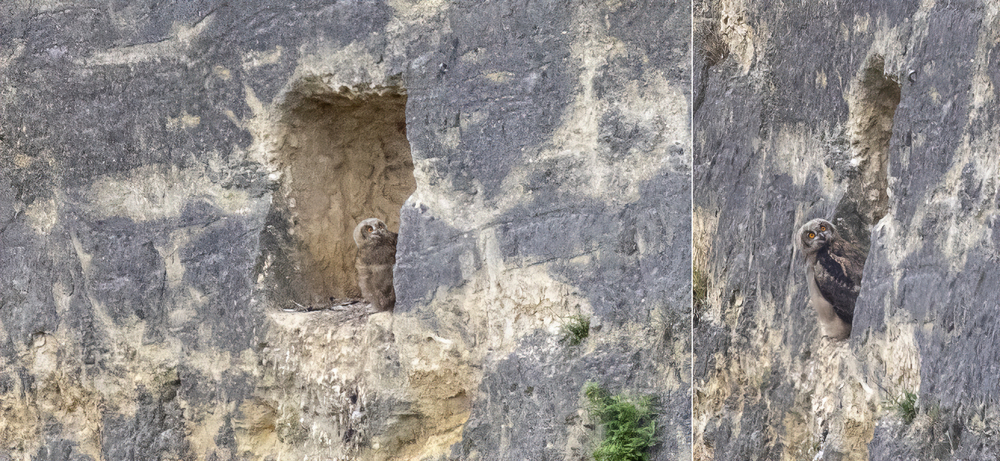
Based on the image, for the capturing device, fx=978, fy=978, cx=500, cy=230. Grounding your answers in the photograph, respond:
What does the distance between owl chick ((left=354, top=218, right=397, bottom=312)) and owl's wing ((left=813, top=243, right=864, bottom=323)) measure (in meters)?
2.53

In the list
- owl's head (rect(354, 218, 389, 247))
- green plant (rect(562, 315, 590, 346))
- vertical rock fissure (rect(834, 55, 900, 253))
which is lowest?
green plant (rect(562, 315, 590, 346))

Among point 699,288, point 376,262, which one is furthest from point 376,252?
point 699,288

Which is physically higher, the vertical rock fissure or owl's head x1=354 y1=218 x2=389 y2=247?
the vertical rock fissure

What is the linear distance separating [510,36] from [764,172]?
1.51 meters

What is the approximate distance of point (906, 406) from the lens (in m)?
3.29

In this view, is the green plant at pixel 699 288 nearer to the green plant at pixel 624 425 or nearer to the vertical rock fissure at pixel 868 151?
the green plant at pixel 624 425

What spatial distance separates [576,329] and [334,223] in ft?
6.35

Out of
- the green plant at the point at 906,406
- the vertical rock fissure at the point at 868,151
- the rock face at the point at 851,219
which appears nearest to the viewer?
the rock face at the point at 851,219

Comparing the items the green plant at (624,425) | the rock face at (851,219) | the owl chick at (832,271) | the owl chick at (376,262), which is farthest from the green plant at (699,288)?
the owl chick at (376,262)

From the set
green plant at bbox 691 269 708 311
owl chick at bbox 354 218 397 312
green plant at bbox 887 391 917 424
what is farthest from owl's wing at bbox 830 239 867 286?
owl chick at bbox 354 218 397 312

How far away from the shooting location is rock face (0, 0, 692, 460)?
4.85 metres

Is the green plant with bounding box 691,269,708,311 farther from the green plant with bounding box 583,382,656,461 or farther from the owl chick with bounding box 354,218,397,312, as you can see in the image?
the owl chick with bounding box 354,218,397,312

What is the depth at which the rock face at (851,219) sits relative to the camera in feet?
9.57

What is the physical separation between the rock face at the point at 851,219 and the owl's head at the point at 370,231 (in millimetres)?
1888
